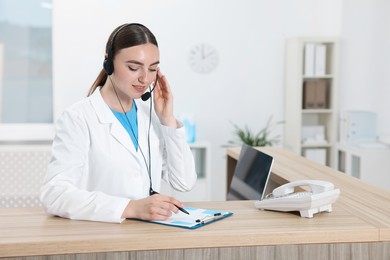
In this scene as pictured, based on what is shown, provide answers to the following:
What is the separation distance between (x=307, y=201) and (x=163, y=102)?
65 cm

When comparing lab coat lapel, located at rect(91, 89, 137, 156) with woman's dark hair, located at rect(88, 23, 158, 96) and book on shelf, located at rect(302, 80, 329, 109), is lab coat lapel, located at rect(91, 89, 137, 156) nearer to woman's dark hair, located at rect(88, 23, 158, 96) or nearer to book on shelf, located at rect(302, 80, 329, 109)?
woman's dark hair, located at rect(88, 23, 158, 96)

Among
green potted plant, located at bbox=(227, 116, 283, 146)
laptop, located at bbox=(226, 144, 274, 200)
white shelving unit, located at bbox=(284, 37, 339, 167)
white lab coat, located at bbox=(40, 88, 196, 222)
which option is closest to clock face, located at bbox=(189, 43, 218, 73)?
green potted plant, located at bbox=(227, 116, 283, 146)

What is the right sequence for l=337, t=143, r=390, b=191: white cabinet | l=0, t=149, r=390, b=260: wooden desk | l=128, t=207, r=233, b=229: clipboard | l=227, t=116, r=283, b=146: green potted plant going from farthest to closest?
l=227, t=116, r=283, b=146: green potted plant
l=337, t=143, r=390, b=191: white cabinet
l=128, t=207, r=233, b=229: clipboard
l=0, t=149, r=390, b=260: wooden desk

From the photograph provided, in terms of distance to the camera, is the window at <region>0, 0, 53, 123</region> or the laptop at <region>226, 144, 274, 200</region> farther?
the window at <region>0, 0, 53, 123</region>

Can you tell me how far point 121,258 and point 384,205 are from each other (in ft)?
3.14

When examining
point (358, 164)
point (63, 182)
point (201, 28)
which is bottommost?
point (358, 164)

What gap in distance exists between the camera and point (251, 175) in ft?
8.04

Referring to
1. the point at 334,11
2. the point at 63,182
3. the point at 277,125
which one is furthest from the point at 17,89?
the point at 63,182

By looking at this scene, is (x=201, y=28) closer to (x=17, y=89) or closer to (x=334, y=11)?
(x=334, y=11)

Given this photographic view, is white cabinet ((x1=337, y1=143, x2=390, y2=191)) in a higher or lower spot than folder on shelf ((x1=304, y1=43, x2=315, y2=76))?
lower

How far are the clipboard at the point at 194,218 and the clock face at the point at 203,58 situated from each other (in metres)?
3.60

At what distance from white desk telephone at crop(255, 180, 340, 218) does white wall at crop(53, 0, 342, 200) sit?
3.56 m

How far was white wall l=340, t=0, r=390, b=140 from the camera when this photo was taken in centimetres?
536

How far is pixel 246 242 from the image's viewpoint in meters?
1.65
